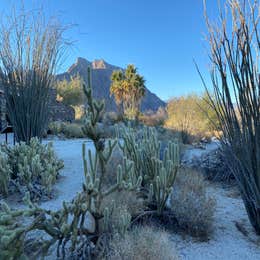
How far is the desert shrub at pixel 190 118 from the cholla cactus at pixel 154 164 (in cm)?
835

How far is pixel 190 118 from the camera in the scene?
16719mm

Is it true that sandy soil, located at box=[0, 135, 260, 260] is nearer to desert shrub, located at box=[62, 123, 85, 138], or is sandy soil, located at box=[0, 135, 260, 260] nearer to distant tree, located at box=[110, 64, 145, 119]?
desert shrub, located at box=[62, 123, 85, 138]

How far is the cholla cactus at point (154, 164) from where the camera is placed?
11.2 ft

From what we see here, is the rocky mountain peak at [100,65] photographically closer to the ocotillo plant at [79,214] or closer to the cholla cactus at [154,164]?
the cholla cactus at [154,164]

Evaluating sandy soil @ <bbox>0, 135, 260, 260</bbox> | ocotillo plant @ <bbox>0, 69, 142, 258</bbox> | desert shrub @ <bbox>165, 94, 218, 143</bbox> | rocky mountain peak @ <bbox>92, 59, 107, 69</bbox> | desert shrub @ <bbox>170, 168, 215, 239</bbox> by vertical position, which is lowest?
sandy soil @ <bbox>0, 135, 260, 260</bbox>

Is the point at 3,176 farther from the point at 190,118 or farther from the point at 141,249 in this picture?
the point at 190,118

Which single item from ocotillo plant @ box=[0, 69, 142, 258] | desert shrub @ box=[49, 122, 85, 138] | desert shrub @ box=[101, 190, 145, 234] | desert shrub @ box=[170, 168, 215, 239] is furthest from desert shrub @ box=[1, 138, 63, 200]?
desert shrub @ box=[49, 122, 85, 138]

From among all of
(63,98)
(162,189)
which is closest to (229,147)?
(162,189)

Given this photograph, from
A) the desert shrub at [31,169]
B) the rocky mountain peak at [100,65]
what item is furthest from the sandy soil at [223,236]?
the rocky mountain peak at [100,65]

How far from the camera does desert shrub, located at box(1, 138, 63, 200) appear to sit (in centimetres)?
411

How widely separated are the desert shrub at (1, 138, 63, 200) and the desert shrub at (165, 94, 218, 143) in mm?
8475

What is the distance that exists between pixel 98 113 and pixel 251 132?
1760mm

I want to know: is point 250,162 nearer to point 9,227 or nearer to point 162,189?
point 162,189

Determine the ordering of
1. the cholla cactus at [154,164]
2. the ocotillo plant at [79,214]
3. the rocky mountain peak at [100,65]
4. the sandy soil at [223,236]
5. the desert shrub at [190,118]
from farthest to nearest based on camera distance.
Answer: the rocky mountain peak at [100,65]
the desert shrub at [190,118]
the cholla cactus at [154,164]
the sandy soil at [223,236]
the ocotillo plant at [79,214]
